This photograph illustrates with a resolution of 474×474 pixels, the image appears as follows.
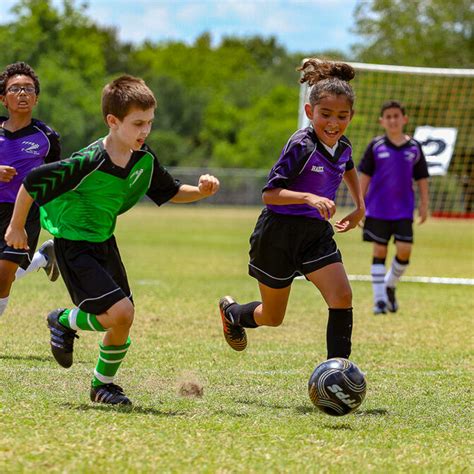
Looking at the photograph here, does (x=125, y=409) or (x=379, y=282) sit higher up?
(x=125, y=409)

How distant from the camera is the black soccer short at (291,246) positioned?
20.0ft

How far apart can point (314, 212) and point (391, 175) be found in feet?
16.9

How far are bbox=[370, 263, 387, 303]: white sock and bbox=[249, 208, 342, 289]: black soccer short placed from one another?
4.66m

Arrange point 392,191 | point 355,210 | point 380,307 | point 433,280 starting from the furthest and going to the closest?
point 433,280, point 392,191, point 380,307, point 355,210

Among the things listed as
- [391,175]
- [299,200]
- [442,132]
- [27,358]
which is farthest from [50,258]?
[442,132]

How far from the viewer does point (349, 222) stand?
6.34m

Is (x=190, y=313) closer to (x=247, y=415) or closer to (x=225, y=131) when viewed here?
(x=247, y=415)

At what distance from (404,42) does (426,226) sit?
2203 centimetres

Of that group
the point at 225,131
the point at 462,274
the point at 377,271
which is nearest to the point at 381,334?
the point at 377,271

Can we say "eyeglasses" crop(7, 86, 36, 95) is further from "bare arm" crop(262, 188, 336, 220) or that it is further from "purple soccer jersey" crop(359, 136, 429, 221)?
"purple soccer jersey" crop(359, 136, 429, 221)

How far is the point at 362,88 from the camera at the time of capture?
2128cm

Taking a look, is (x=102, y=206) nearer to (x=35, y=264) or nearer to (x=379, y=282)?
(x=35, y=264)

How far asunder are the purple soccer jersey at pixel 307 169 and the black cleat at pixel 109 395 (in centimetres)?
149

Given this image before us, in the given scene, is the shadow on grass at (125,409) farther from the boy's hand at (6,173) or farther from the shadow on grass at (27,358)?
the boy's hand at (6,173)
